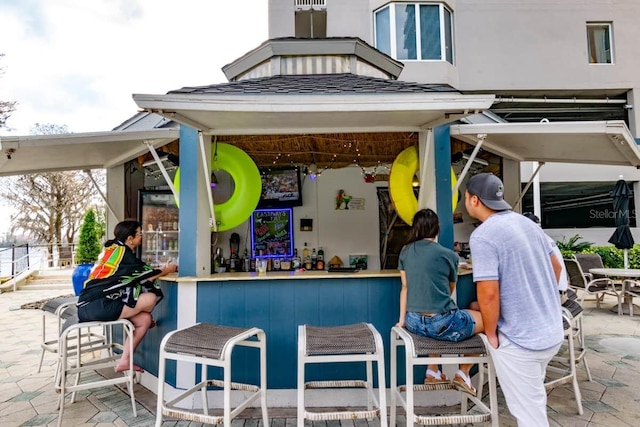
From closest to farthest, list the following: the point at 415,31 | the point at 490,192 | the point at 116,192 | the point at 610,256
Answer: the point at 490,192 → the point at 116,192 → the point at 610,256 → the point at 415,31

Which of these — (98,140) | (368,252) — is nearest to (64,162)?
(98,140)

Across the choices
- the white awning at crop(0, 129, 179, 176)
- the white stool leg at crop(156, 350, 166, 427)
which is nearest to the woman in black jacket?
the white awning at crop(0, 129, 179, 176)

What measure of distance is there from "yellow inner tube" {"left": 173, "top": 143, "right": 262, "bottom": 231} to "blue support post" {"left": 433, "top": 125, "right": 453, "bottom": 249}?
167 cm

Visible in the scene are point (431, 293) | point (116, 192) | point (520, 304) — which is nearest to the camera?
point (520, 304)

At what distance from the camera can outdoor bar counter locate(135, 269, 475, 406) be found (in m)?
3.19

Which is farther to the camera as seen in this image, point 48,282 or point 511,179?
point 48,282

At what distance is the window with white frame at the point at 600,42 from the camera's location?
1174cm

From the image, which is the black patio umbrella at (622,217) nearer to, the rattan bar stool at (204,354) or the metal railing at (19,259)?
the rattan bar stool at (204,354)

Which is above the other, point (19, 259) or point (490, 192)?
point (490, 192)

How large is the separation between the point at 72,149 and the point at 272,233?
310 cm

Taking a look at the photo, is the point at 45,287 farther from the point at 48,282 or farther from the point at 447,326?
the point at 447,326

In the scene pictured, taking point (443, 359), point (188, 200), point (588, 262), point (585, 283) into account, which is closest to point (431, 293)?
point (443, 359)

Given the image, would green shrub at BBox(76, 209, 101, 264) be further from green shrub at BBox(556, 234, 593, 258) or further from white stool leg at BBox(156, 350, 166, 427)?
green shrub at BBox(556, 234, 593, 258)

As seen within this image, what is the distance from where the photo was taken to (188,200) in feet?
11.1
